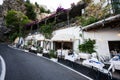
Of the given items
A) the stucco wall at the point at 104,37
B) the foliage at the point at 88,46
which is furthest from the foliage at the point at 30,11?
the stucco wall at the point at 104,37

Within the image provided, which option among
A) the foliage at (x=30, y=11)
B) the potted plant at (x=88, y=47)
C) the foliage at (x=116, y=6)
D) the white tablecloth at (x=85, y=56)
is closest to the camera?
the white tablecloth at (x=85, y=56)

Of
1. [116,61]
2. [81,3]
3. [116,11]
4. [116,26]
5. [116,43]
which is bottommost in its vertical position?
[116,61]

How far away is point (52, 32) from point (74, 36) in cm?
807

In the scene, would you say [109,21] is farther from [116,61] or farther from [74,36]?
[74,36]

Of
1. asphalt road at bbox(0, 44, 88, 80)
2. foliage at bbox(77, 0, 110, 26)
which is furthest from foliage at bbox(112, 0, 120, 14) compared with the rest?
asphalt road at bbox(0, 44, 88, 80)

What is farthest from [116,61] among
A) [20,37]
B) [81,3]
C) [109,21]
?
[20,37]

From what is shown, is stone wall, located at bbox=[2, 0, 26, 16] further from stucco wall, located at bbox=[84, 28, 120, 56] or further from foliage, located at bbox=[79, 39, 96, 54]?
stucco wall, located at bbox=[84, 28, 120, 56]

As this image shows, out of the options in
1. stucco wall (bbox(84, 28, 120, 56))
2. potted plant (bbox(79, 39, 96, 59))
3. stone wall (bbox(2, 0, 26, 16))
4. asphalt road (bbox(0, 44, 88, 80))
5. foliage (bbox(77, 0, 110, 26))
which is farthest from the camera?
stone wall (bbox(2, 0, 26, 16))

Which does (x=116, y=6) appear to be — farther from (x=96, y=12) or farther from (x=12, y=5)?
(x=12, y=5)

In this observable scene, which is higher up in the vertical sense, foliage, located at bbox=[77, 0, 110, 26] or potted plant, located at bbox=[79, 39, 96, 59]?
foliage, located at bbox=[77, 0, 110, 26]

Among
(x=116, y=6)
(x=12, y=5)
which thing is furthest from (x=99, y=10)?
(x=12, y=5)

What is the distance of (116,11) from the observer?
1689 centimetres

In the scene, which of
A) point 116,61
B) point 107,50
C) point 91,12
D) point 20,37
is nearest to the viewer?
point 116,61

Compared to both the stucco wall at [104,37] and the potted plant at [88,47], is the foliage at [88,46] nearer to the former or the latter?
the potted plant at [88,47]
